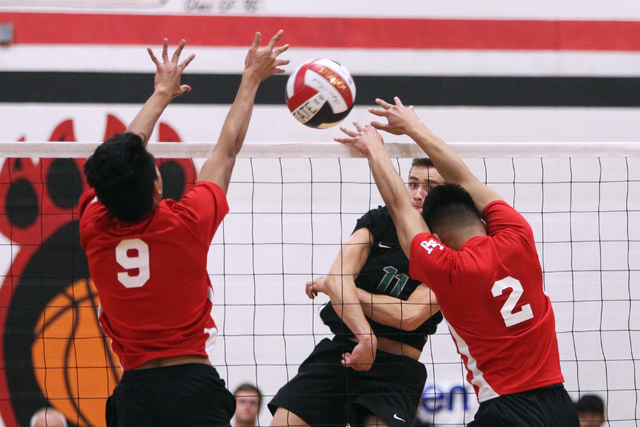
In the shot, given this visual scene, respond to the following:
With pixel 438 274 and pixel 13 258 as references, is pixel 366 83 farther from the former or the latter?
pixel 13 258

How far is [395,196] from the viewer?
3.27 meters

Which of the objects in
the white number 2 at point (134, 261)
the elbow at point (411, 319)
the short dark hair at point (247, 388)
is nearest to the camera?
the white number 2 at point (134, 261)

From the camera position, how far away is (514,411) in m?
3.02

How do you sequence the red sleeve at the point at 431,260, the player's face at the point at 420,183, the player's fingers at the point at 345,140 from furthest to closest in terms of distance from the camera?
the player's face at the point at 420,183
the player's fingers at the point at 345,140
the red sleeve at the point at 431,260

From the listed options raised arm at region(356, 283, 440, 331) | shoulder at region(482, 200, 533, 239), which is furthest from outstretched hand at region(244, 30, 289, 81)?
raised arm at region(356, 283, 440, 331)

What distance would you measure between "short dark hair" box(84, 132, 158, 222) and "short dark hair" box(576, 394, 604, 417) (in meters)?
3.68

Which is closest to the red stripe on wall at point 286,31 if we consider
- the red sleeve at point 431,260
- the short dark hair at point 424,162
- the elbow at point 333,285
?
the short dark hair at point 424,162

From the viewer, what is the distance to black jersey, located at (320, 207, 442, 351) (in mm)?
4043

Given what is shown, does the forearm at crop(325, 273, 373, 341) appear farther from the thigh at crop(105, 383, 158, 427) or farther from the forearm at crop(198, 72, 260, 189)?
the thigh at crop(105, 383, 158, 427)

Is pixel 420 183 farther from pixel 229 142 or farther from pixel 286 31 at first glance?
Result: pixel 286 31

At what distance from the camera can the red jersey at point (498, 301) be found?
300cm

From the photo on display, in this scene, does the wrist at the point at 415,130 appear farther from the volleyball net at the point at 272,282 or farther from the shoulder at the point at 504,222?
the volleyball net at the point at 272,282

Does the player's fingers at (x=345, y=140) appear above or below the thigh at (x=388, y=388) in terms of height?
above

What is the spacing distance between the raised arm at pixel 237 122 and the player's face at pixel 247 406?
220 cm
